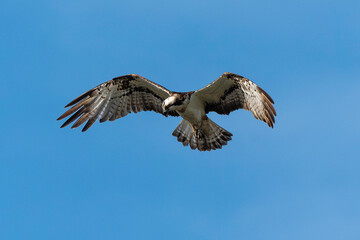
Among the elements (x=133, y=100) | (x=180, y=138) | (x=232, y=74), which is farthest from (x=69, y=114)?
(x=232, y=74)

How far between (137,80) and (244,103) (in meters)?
2.75

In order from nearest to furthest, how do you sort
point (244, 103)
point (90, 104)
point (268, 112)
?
point (268, 112), point (244, 103), point (90, 104)

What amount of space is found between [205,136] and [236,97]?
5.26 ft

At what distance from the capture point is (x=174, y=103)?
539 inches

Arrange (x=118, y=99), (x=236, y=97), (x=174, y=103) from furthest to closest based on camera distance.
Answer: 1. (x=118, y=99)
2. (x=236, y=97)
3. (x=174, y=103)

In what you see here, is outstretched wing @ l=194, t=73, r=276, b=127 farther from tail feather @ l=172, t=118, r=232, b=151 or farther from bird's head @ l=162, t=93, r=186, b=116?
tail feather @ l=172, t=118, r=232, b=151

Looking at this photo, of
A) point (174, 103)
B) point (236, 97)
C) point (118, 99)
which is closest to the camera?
point (174, 103)

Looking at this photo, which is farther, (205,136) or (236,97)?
(205,136)

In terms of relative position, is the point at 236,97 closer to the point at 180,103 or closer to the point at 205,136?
the point at 180,103

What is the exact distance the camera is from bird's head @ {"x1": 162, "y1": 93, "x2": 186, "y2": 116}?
44.9 ft

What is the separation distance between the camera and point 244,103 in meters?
13.7

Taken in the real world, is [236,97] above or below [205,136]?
above

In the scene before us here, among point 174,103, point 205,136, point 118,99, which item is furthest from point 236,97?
point 118,99

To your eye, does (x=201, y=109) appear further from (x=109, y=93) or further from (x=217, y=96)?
(x=109, y=93)
